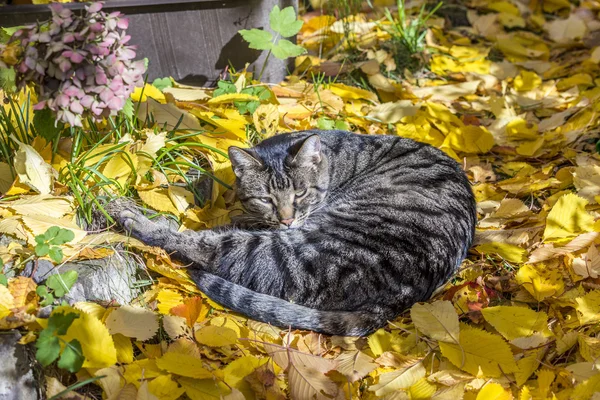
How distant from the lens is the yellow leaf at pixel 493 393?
7.20ft

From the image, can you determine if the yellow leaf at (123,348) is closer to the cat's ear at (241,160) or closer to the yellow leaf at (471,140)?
the cat's ear at (241,160)

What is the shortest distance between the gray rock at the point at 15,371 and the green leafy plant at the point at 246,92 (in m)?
1.93

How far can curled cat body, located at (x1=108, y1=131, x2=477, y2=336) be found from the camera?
8.39ft

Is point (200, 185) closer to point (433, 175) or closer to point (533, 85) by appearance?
point (433, 175)

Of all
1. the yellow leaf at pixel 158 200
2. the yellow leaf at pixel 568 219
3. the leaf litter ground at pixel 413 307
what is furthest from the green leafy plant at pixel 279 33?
the yellow leaf at pixel 568 219

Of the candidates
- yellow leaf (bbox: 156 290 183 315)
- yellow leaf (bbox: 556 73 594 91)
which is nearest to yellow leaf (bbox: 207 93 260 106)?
yellow leaf (bbox: 156 290 183 315)

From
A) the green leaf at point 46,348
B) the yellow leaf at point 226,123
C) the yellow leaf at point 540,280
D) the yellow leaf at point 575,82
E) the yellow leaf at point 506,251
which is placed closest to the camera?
the green leaf at point 46,348

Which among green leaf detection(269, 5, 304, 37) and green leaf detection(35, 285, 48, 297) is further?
green leaf detection(269, 5, 304, 37)

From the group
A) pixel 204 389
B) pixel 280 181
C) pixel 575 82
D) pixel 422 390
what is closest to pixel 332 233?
pixel 280 181

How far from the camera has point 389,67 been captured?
4535 millimetres

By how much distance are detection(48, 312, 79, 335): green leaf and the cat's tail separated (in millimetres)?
661

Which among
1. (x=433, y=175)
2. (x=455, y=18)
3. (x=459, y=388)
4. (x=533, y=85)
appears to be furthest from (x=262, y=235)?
(x=455, y=18)

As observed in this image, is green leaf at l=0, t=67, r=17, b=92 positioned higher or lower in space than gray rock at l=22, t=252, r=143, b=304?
higher

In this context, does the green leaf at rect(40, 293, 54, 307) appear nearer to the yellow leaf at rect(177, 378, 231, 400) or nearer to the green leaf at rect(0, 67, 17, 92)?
the yellow leaf at rect(177, 378, 231, 400)
